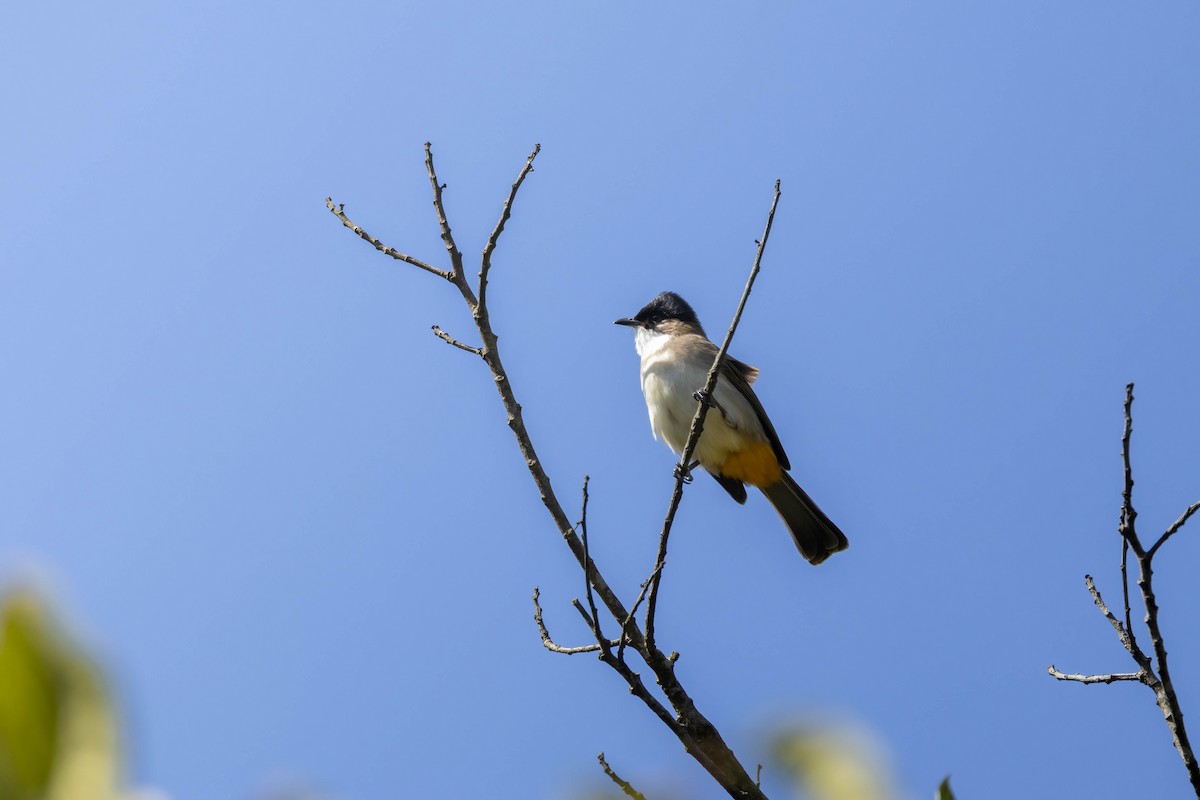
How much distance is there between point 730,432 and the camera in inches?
312

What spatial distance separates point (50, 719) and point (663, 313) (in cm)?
888

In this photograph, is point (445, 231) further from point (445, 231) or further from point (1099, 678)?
point (1099, 678)

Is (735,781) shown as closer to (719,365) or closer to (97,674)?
(719,365)

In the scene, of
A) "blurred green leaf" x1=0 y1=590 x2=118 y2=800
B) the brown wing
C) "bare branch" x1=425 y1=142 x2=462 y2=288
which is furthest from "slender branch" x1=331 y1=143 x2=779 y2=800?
the brown wing

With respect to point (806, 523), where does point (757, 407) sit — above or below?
above

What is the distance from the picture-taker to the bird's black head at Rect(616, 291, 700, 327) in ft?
30.6

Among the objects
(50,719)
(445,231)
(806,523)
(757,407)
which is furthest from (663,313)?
(50,719)

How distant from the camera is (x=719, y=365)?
14.6 ft

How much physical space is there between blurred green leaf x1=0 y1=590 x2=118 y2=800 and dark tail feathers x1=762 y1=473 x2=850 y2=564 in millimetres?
7717

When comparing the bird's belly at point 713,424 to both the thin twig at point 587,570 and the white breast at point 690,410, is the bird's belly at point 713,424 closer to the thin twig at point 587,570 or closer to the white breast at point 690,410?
the white breast at point 690,410

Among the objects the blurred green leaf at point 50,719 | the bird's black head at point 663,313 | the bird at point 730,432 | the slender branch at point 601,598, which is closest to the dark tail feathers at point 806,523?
the bird at point 730,432

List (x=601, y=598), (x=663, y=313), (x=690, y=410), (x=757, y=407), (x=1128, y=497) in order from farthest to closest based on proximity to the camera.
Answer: (x=663, y=313), (x=757, y=407), (x=690, y=410), (x=601, y=598), (x=1128, y=497)

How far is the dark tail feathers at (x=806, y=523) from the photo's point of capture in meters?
8.12

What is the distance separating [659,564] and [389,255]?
184 cm
